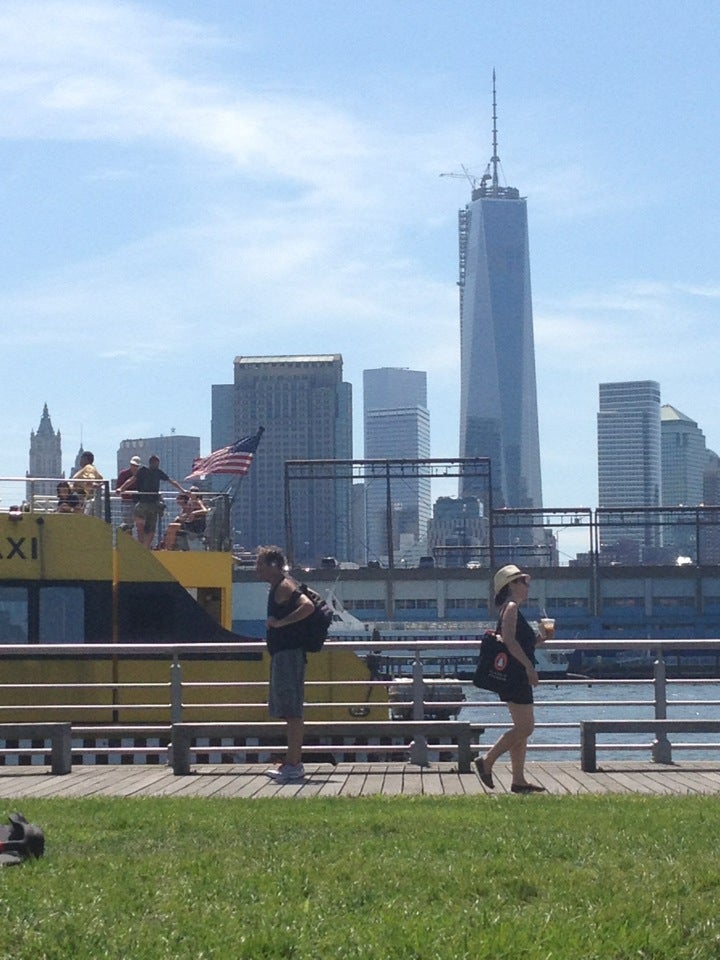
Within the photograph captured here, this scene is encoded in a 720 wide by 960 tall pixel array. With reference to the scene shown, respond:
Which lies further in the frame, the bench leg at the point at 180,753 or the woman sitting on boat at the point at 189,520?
the woman sitting on boat at the point at 189,520

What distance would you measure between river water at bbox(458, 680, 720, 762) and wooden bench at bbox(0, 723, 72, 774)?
10.8 feet

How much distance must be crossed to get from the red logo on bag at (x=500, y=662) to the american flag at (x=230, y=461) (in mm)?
12771

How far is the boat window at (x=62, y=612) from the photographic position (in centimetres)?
1870

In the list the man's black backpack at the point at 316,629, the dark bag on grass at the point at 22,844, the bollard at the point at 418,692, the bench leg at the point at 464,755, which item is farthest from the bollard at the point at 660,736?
the dark bag on grass at the point at 22,844

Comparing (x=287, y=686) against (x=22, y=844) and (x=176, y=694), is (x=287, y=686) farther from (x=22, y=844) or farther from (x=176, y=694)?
(x=22, y=844)

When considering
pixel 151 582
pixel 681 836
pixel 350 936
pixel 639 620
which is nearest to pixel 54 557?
pixel 151 582

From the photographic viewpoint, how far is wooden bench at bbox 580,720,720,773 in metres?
11.9

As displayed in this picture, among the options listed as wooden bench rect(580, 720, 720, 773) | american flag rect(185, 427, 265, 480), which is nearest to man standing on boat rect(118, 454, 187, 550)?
american flag rect(185, 427, 265, 480)

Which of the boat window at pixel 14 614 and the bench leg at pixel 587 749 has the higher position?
the boat window at pixel 14 614

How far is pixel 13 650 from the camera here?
14531mm

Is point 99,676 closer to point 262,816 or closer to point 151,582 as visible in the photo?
point 151,582

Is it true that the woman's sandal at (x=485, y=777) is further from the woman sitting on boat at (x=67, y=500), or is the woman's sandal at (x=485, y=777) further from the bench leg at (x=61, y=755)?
the woman sitting on boat at (x=67, y=500)

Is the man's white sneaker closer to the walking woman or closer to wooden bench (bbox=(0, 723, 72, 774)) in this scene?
the walking woman

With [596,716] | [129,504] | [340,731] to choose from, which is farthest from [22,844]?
[596,716]
